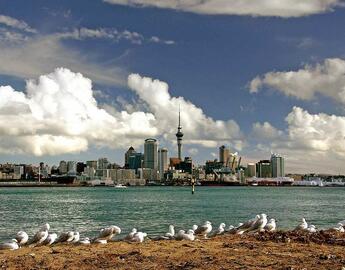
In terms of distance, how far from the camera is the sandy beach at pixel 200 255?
14320 mm

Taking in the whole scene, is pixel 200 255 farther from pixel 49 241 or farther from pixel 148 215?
pixel 148 215

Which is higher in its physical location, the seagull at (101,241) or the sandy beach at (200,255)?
the sandy beach at (200,255)

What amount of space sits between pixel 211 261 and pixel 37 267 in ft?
15.9

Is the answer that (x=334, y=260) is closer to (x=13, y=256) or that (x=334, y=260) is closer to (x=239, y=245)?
(x=239, y=245)

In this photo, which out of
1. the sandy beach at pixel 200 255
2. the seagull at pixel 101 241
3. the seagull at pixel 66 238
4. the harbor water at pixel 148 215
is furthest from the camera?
the harbor water at pixel 148 215

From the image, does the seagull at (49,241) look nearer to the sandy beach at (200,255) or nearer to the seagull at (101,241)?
Result: the seagull at (101,241)

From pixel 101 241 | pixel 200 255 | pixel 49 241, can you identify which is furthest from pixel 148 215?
Answer: pixel 200 255

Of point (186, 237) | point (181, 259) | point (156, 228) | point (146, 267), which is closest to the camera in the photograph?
point (146, 267)

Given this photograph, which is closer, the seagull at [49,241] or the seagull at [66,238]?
the seagull at [49,241]

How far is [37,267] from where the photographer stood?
14.6 m

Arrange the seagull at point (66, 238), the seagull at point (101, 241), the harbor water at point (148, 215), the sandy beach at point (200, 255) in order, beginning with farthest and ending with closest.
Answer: the harbor water at point (148, 215) < the seagull at point (66, 238) < the seagull at point (101, 241) < the sandy beach at point (200, 255)

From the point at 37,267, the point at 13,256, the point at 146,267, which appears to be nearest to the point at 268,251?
the point at 146,267

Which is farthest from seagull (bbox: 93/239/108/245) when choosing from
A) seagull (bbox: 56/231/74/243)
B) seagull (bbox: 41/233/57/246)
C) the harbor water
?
the harbor water

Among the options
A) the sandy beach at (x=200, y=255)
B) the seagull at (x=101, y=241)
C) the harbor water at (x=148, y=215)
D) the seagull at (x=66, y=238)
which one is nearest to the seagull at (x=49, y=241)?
the seagull at (x=66, y=238)
